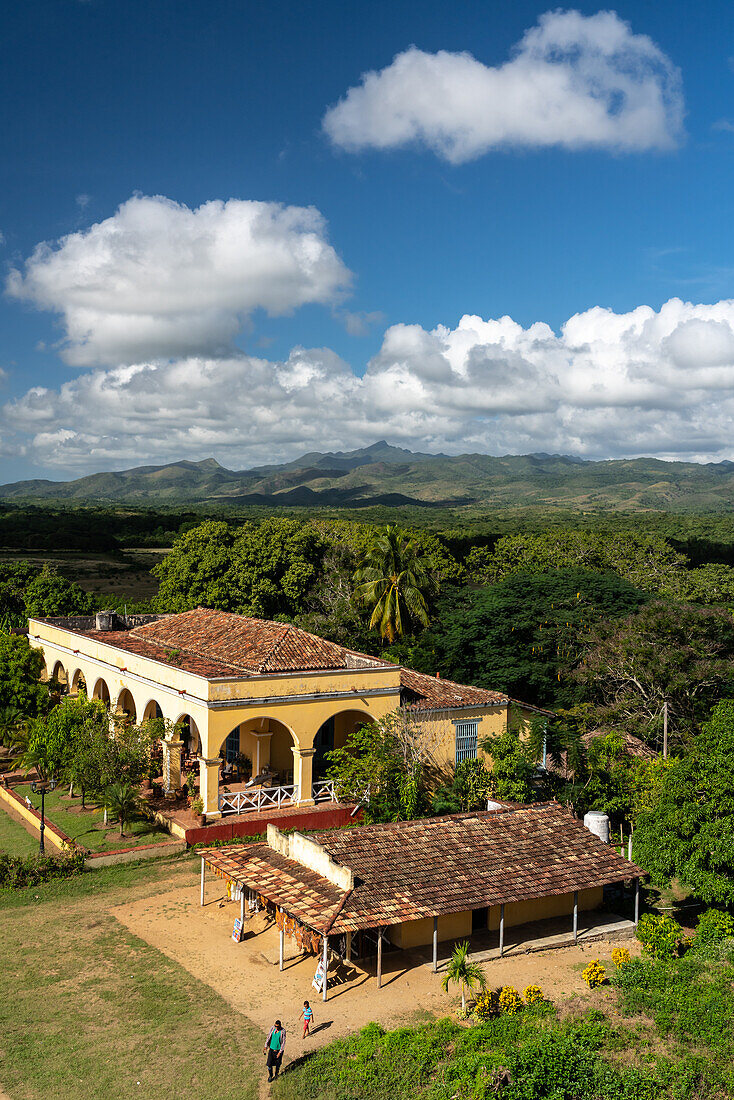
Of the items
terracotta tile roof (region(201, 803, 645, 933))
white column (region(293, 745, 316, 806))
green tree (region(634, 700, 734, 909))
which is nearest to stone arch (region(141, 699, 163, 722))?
white column (region(293, 745, 316, 806))

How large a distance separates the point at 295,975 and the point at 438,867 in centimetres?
370

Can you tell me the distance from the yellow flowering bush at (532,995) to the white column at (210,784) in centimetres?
1134

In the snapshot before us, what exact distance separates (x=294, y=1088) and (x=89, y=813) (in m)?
15.6

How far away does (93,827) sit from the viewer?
85.8 feet

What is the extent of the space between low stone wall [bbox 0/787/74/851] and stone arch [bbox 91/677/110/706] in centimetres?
525

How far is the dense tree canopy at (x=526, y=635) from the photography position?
119 feet

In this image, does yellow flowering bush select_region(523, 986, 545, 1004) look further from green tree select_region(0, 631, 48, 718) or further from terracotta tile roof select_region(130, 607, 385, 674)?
green tree select_region(0, 631, 48, 718)

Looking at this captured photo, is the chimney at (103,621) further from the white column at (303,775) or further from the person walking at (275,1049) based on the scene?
the person walking at (275,1049)

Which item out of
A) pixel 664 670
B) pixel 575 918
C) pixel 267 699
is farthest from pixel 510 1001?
pixel 664 670

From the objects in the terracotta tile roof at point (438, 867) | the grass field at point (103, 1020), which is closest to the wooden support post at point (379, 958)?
the terracotta tile roof at point (438, 867)

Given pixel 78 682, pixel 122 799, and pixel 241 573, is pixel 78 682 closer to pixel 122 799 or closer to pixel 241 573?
pixel 241 573

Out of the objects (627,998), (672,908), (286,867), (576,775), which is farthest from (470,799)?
(627,998)

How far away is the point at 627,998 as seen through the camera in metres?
16.4

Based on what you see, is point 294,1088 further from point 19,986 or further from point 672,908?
point 672,908
